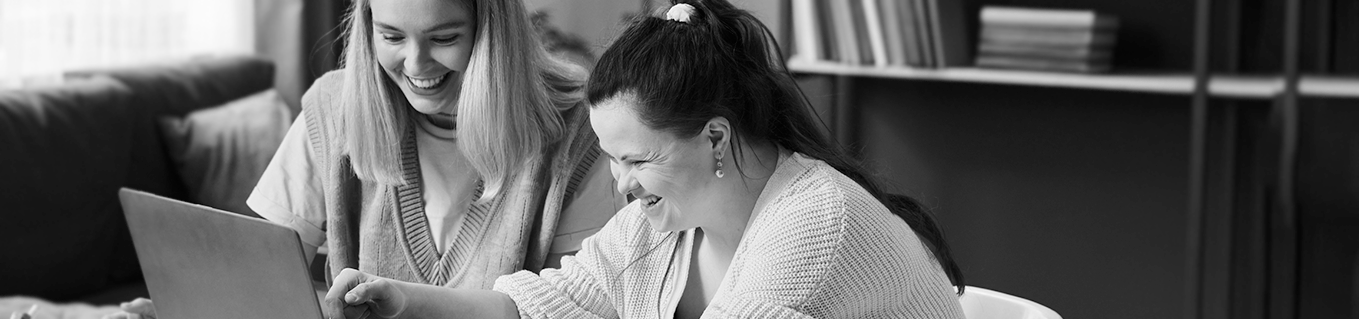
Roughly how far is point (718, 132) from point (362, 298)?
1.18 feet

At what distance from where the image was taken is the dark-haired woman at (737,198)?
1.04m

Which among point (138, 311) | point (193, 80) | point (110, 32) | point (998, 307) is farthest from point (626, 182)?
point (110, 32)

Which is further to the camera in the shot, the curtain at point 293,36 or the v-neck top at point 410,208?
the curtain at point 293,36

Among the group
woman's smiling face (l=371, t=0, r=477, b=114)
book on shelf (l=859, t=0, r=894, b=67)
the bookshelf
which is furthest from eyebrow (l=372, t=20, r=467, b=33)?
book on shelf (l=859, t=0, r=894, b=67)

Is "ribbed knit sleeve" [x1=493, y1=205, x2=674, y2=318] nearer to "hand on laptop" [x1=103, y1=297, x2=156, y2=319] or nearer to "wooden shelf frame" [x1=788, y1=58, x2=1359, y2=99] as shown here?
"hand on laptop" [x1=103, y1=297, x2=156, y2=319]

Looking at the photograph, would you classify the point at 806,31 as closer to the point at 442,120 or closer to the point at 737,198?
the point at 442,120

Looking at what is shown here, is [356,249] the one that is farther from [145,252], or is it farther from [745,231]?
[745,231]

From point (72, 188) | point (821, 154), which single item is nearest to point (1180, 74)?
point (821, 154)

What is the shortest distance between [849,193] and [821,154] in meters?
0.11

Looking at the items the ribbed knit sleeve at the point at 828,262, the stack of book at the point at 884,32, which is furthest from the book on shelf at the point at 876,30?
the ribbed knit sleeve at the point at 828,262

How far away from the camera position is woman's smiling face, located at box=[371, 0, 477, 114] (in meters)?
1.34

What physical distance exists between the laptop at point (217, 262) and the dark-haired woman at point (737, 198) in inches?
5.1

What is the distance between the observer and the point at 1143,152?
2.58 meters

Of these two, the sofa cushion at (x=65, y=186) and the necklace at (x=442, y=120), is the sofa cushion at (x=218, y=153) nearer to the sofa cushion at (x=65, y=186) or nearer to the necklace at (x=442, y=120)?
the sofa cushion at (x=65, y=186)
